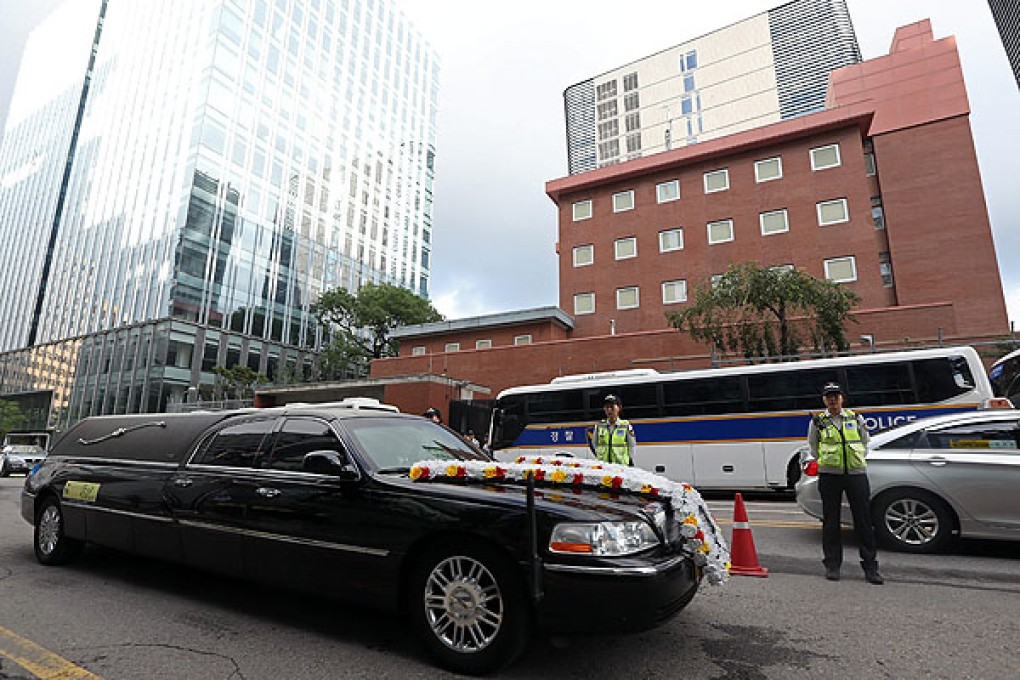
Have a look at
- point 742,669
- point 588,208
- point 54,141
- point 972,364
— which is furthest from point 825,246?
point 54,141

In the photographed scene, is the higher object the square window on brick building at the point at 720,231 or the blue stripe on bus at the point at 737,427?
the square window on brick building at the point at 720,231

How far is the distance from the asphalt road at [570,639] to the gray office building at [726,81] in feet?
219

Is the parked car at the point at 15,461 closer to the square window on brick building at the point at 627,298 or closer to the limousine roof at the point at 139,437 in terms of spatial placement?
the limousine roof at the point at 139,437

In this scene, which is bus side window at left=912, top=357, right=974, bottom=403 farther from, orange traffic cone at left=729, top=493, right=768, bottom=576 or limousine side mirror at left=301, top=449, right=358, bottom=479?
limousine side mirror at left=301, top=449, right=358, bottom=479

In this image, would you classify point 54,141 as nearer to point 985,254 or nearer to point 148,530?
point 148,530

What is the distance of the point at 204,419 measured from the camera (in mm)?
5246

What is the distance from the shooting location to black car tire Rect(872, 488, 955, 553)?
599 centimetres

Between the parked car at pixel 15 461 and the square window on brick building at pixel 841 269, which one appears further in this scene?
the square window on brick building at pixel 841 269

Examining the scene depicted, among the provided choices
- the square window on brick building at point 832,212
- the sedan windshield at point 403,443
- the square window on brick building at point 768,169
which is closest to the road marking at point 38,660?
the sedan windshield at point 403,443

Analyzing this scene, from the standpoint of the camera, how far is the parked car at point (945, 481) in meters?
5.78

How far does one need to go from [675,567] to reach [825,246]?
98.5 ft

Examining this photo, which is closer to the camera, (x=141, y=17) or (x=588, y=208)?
(x=588, y=208)

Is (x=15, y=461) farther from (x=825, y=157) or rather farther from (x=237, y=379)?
(x=825, y=157)

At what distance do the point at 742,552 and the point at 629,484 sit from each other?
250 cm
